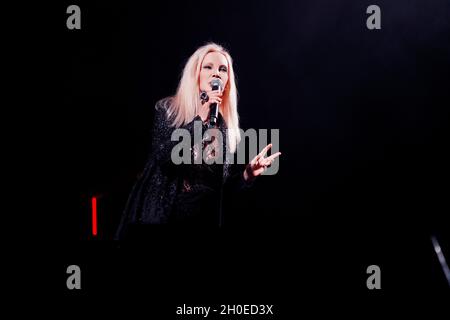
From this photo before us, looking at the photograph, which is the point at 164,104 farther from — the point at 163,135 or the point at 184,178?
the point at 184,178

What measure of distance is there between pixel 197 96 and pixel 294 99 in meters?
0.62

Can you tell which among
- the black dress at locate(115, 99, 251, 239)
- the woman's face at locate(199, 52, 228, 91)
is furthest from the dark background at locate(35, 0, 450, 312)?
the black dress at locate(115, 99, 251, 239)

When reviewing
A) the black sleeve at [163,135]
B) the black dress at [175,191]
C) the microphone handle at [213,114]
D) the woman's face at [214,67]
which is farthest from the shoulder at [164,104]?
the microphone handle at [213,114]

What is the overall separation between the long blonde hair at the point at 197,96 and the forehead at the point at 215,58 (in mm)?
20

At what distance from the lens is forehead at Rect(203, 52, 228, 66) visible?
8.29ft

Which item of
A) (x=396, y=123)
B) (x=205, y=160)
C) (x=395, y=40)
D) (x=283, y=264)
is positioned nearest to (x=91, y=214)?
(x=205, y=160)

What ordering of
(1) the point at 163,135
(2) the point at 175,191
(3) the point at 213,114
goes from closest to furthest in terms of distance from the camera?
(3) the point at 213,114 < (2) the point at 175,191 < (1) the point at 163,135

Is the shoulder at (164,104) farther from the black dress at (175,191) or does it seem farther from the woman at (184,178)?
the black dress at (175,191)

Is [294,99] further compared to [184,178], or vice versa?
[294,99]

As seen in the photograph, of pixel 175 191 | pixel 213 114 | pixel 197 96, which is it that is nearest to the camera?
pixel 213 114

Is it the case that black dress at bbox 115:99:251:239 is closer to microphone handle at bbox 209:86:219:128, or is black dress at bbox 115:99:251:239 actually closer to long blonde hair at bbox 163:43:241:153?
microphone handle at bbox 209:86:219:128

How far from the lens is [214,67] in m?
2.52

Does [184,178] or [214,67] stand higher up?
[214,67]

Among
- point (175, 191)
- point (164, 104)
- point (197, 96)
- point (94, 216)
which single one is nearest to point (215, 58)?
point (197, 96)
